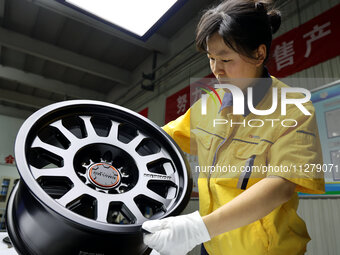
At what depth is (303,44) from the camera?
252cm

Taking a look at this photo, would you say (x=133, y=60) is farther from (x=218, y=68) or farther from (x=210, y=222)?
(x=210, y=222)

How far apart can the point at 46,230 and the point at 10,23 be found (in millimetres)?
5240

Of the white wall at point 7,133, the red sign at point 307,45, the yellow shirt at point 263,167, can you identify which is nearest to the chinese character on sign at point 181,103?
the red sign at point 307,45

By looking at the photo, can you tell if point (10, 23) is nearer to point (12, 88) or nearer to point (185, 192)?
point (12, 88)

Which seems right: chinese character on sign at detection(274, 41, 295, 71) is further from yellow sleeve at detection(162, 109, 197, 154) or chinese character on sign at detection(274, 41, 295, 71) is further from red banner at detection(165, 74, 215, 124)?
yellow sleeve at detection(162, 109, 197, 154)

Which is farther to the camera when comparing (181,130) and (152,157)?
Result: (181,130)

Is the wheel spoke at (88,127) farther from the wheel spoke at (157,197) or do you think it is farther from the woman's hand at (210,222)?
the woman's hand at (210,222)

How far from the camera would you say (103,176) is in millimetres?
665

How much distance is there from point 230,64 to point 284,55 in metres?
2.08

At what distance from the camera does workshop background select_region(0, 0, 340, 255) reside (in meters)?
2.34

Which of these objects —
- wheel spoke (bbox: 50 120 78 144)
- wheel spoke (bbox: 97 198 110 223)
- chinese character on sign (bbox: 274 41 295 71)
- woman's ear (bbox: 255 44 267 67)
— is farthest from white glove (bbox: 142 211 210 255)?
chinese character on sign (bbox: 274 41 295 71)


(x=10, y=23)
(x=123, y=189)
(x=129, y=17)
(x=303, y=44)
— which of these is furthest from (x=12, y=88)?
(x=123, y=189)

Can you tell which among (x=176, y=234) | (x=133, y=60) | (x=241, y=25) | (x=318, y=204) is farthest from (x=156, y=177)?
(x=133, y=60)

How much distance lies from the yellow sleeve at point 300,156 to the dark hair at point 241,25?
0.88 feet
